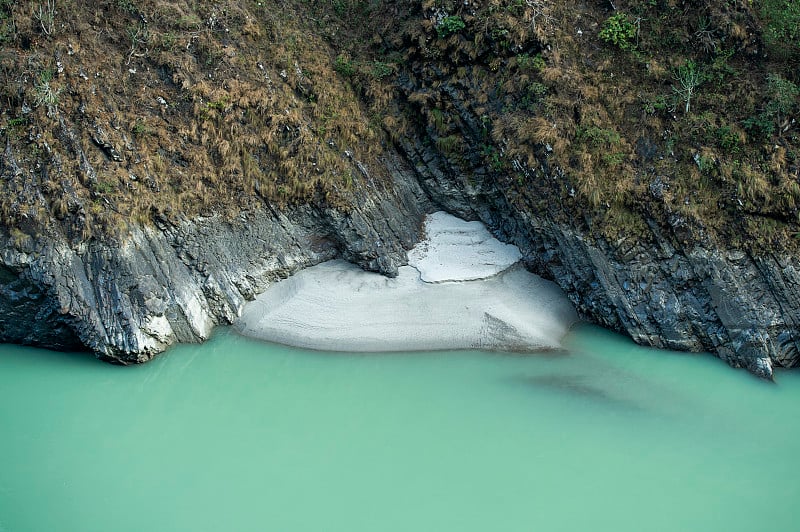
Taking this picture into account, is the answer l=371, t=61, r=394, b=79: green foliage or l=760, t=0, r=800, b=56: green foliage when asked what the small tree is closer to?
l=760, t=0, r=800, b=56: green foliage

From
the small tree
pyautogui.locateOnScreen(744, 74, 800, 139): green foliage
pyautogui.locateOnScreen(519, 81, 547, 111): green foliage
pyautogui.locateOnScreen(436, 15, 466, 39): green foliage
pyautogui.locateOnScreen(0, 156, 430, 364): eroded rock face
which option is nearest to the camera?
pyautogui.locateOnScreen(0, 156, 430, 364): eroded rock face

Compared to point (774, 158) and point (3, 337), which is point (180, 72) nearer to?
point (3, 337)

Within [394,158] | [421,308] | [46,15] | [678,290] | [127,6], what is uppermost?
[127,6]

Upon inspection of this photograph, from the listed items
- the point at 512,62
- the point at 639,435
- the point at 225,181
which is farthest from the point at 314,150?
the point at 639,435

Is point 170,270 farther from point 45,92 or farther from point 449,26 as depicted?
point 449,26

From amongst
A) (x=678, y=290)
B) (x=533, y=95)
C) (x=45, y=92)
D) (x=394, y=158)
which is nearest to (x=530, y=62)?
(x=533, y=95)

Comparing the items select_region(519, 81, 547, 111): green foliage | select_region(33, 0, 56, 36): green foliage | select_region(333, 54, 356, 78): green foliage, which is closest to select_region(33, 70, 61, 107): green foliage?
select_region(33, 0, 56, 36): green foliage
